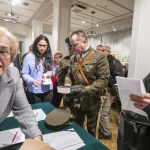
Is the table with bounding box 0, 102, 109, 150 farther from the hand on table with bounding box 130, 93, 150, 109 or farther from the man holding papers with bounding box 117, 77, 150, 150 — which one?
the hand on table with bounding box 130, 93, 150, 109

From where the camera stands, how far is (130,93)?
2.25ft

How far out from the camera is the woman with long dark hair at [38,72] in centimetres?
162

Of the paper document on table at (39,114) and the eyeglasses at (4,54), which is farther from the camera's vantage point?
the paper document on table at (39,114)

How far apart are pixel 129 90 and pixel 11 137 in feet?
2.75

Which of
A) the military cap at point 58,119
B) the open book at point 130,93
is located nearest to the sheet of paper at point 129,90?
the open book at point 130,93

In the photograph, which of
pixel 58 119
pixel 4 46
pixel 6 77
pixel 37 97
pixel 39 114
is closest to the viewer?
pixel 4 46

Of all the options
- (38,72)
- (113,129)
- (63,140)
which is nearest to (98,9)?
(38,72)

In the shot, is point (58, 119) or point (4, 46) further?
point (58, 119)

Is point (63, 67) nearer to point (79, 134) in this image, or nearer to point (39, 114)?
point (39, 114)

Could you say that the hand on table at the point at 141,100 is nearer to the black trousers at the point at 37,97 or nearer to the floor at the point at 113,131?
the black trousers at the point at 37,97

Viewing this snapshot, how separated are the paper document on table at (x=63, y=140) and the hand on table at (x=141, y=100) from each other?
1.43 feet

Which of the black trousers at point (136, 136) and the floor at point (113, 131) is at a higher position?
the black trousers at point (136, 136)

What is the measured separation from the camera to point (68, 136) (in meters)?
0.82

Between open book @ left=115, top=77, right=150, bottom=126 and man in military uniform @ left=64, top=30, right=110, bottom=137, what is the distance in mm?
577
